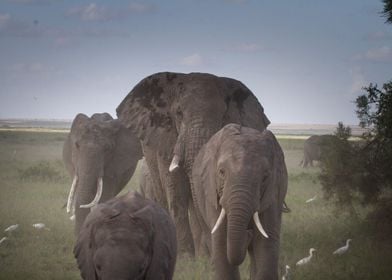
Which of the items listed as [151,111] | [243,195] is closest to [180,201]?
[151,111]

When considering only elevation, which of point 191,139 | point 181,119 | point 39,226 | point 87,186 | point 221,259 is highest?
point 181,119

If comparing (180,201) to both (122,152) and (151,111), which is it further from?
(122,152)

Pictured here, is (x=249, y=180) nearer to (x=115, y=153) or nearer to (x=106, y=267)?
(x=106, y=267)

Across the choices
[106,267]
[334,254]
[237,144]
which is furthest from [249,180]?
[334,254]

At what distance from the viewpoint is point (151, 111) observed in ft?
35.1

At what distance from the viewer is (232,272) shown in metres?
7.51

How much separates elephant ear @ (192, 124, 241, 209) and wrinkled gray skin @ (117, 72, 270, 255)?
1280 millimetres

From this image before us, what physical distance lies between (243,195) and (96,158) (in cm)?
479

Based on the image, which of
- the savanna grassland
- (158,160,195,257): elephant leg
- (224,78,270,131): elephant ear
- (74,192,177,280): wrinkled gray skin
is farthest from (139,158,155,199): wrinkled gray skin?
(74,192,177,280): wrinkled gray skin

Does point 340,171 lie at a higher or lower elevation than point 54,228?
higher

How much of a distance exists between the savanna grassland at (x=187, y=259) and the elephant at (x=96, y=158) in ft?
2.77

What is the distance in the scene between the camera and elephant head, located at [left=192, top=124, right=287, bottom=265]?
273 inches

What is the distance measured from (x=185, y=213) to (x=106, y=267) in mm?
5044

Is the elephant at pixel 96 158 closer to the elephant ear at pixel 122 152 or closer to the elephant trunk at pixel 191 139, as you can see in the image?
the elephant ear at pixel 122 152
